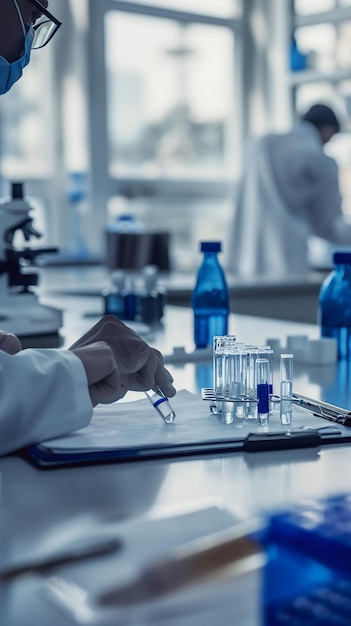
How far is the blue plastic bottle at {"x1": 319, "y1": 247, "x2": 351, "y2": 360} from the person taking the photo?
5.98 feet

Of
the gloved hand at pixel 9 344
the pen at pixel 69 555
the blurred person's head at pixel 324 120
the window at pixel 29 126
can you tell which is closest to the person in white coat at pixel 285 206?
the blurred person's head at pixel 324 120

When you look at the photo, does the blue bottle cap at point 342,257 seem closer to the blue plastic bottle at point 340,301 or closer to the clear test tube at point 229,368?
the blue plastic bottle at point 340,301

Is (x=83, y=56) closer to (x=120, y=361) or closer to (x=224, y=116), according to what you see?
(x=224, y=116)

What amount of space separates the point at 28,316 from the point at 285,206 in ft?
8.99

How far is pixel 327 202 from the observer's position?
441 cm

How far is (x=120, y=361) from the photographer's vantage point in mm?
1147

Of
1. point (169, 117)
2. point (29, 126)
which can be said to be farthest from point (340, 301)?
point (169, 117)

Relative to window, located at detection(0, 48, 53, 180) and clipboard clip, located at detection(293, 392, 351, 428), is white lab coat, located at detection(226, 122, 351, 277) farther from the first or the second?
clipboard clip, located at detection(293, 392, 351, 428)

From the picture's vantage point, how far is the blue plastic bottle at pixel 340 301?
5.98 feet

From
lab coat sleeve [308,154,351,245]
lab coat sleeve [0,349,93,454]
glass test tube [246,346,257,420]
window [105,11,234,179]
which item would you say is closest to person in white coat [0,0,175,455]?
lab coat sleeve [0,349,93,454]

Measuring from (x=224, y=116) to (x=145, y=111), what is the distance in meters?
0.75

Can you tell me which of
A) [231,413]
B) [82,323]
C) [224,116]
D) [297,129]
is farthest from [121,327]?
[224,116]

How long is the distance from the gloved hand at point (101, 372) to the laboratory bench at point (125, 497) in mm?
136

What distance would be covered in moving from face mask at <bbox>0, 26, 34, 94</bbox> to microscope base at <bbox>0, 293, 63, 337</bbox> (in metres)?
0.58
